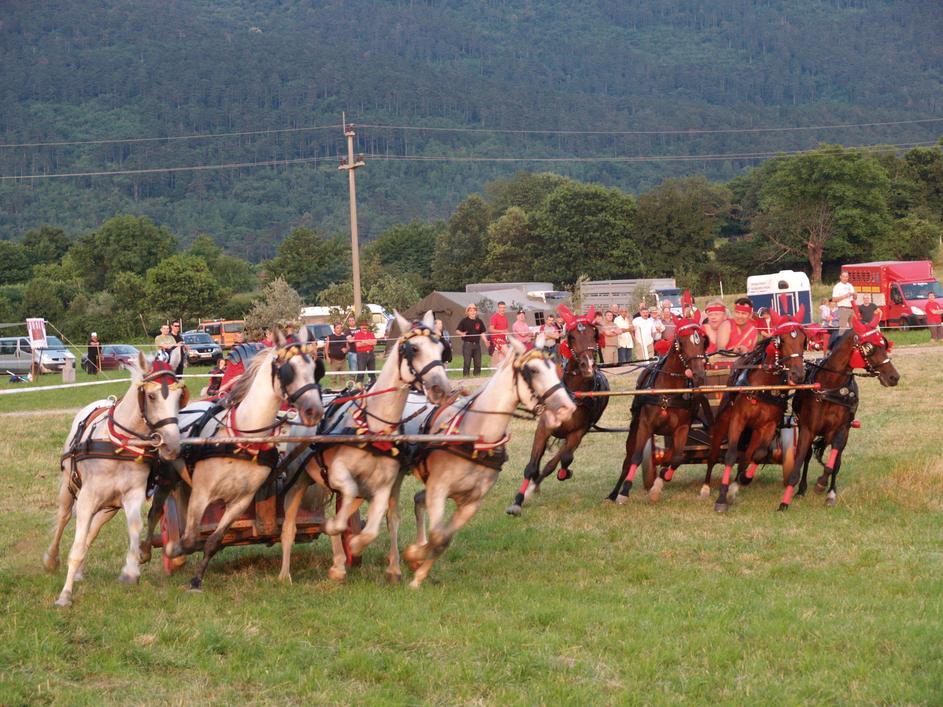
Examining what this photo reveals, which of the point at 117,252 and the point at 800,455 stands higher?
the point at 117,252

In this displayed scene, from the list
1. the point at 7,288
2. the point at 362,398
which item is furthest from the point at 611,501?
the point at 7,288

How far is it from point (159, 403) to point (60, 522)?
1.84 m

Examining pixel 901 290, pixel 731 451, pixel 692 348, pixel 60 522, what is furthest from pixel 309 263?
pixel 60 522

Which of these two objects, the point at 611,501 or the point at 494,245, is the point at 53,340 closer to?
the point at 611,501

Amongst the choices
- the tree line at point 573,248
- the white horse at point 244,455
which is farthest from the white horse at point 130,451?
the tree line at point 573,248

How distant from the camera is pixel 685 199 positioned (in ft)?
291

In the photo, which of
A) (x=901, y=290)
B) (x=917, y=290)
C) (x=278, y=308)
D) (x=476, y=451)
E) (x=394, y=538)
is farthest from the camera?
(x=278, y=308)

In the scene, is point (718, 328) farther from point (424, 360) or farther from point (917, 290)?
point (917, 290)

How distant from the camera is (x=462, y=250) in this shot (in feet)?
321

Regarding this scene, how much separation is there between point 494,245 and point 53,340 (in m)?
47.3

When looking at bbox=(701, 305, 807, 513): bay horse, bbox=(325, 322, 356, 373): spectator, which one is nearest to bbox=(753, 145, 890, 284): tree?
bbox=(325, 322, 356, 373): spectator

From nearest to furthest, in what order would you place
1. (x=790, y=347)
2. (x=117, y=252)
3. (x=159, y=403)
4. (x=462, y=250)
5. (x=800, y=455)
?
1. (x=159, y=403)
2. (x=790, y=347)
3. (x=800, y=455)
4. (x=462, y=250)
5. (x=117, y=252)

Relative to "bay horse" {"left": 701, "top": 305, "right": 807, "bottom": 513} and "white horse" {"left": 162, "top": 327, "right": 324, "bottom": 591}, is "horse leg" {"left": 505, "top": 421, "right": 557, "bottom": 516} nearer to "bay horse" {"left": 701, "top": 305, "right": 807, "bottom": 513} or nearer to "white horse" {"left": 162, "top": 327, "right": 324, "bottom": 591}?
"bay horse" {"left": 701, "top": 305, "right": 807, "bottom": 513}

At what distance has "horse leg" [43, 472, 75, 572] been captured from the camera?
9.95 m
